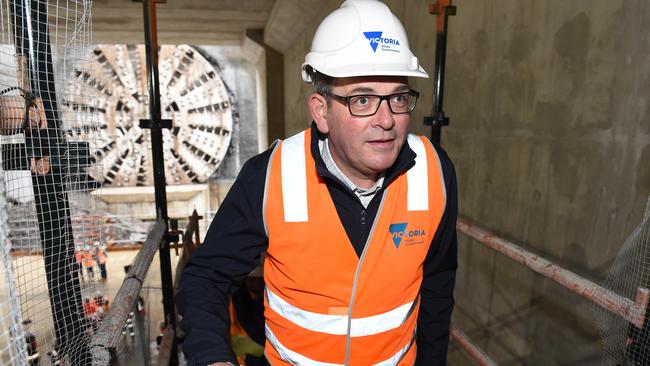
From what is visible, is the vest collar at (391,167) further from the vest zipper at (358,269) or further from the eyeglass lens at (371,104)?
the eyeglass lens at (371,104)

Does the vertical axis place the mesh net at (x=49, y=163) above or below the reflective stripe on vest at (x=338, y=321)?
above

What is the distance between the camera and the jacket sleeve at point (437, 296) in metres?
1.76

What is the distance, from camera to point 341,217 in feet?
5.13

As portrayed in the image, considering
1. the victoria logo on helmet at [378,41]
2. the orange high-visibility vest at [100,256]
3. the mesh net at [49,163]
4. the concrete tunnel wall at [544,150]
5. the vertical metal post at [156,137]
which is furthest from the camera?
the vertical metal post at [156,137]

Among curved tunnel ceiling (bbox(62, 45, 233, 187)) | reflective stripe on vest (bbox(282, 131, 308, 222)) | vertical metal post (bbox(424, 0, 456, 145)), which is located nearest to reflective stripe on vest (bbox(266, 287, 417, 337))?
reflective stripe on vest (bbox(282, 131, 308, 222))

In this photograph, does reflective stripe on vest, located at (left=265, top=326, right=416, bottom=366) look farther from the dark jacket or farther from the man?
the dark jacket

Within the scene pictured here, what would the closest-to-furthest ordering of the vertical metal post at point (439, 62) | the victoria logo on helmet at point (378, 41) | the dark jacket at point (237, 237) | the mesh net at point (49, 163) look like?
the mesh net at point (49, 163)
the dark jacket at point (237, 237)
the victoria logo on helmet at point (378, 41)
the vertical metal post at point (439, 62)

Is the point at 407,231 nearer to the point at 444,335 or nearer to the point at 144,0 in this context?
the point at 444,335

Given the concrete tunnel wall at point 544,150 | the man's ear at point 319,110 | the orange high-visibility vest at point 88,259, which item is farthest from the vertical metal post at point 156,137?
the concrete tunnel wall at point 544,150

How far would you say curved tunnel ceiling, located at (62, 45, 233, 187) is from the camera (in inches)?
543

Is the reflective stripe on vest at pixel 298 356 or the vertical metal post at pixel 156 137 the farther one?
the vertical metal post at pixel 156 137

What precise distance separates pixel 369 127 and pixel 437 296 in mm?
798

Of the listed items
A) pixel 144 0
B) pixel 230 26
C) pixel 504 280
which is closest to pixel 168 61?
pixel 230 26

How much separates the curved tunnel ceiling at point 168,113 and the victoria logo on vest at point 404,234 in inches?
538
